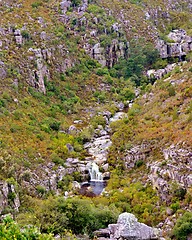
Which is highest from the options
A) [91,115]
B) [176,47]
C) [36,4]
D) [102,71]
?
[36,4]

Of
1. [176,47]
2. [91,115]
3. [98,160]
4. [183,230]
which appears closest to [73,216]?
[183,230]

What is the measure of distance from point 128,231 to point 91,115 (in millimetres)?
46447

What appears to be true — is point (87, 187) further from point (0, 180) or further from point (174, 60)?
point (174, 60)

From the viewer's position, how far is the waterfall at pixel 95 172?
205ft

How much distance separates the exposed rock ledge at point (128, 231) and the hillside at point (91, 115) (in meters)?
1.97

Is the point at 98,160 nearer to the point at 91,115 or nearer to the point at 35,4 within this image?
the point at 91,115

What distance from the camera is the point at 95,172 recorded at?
63594 mm

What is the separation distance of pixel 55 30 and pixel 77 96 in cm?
2130

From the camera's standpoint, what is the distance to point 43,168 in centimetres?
6181

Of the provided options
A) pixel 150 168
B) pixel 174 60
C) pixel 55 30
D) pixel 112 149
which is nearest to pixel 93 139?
pixel 112 149

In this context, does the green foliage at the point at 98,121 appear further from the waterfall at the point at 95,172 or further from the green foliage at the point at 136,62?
the green foliage at the point at 136,62

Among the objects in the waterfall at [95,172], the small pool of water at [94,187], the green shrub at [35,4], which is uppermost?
the green shrub at [35,4]

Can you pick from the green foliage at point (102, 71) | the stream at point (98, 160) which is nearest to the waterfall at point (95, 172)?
the stream at point (98, 160)

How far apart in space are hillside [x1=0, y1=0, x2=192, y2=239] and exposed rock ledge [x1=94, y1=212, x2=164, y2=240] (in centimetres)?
197
